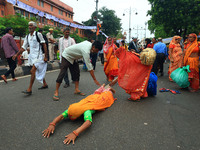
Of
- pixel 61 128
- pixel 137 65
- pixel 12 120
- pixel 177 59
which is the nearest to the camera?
pixel 61 128

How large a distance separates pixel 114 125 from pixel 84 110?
1.80 ft

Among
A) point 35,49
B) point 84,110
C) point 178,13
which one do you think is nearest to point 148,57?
point 84,110

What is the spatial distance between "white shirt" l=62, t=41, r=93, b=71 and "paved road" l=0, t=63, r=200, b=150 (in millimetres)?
1006

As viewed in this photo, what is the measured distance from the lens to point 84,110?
2.79 meters

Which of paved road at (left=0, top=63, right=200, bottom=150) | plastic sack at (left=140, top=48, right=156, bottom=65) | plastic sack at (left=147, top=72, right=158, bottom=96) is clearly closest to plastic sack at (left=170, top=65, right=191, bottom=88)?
paved road at (left=0, top=63, right=200, bottom=150)

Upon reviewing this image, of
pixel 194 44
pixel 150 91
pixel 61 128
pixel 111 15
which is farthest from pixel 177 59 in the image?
pixel 111 15

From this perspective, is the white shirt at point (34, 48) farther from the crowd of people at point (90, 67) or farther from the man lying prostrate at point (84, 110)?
the man lying prostrate at point (84, 110)

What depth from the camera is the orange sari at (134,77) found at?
163 inches

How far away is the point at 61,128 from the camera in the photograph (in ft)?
8.78

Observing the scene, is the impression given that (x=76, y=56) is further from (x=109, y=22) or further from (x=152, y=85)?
(x=109, y=22)

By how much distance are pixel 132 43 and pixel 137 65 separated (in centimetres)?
398

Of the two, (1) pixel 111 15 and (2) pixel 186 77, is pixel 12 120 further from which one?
(1) pixel 111 15

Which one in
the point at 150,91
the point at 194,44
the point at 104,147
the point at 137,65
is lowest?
the point at 104,147

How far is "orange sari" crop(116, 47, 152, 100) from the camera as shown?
13.6 feet
